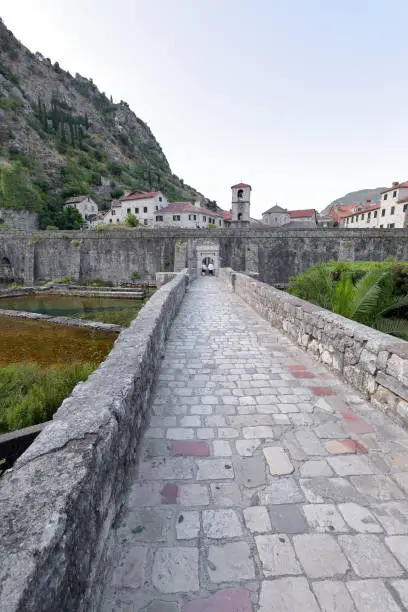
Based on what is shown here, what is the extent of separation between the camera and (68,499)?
117cm

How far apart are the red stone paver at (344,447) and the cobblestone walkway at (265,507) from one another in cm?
1

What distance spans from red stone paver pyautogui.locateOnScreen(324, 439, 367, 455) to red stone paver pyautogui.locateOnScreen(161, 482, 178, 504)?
1393 millimetres

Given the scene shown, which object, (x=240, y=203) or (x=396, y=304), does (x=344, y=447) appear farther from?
(x=240, y=203)

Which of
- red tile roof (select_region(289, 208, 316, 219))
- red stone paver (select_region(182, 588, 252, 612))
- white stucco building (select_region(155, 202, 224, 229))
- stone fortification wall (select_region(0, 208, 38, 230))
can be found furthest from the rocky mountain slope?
red stone paver (select_region(182, 588, 252, 612))

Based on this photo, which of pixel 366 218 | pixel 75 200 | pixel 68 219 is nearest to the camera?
pixel 68 219

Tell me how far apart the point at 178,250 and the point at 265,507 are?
24.4 m

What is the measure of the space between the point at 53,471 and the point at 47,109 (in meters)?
83.5

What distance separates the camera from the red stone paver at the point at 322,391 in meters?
3.56

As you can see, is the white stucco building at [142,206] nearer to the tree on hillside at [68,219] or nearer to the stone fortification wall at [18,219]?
the tree on hillside at [68,219]

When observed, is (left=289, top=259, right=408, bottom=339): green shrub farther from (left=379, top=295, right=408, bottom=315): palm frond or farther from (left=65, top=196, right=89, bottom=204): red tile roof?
(left=65, top=196, right=89, bottom=204): red tile roof

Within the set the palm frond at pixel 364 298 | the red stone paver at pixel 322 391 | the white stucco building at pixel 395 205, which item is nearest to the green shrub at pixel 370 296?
the palm frond at pixel 364 298

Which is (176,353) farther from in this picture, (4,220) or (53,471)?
(4,220)

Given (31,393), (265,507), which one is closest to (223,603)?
(265,507)

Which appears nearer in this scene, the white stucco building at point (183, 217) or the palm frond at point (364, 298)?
the palm frond at point (364, 298)
